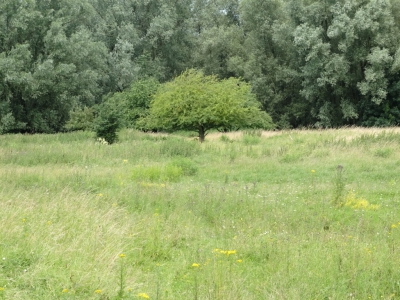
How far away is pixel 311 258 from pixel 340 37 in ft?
111

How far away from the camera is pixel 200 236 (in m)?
6.54

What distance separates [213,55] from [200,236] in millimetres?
39053

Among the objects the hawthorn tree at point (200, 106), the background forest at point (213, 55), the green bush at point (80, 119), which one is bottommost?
the green bush at point (80, 119)

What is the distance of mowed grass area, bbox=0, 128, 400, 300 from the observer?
171 inches

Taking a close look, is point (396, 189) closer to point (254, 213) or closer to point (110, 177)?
point (254, 213)

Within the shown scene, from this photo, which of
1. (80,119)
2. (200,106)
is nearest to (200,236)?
(200,106)

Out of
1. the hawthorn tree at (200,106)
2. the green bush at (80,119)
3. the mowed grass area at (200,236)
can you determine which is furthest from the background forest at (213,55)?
the mowed grass area at (200,236)

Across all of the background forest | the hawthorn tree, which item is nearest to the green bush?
the background forest

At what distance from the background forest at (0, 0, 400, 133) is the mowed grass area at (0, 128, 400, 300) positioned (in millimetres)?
22771

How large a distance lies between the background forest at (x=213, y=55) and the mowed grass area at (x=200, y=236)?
22771 mm

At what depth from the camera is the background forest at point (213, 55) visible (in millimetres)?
32312

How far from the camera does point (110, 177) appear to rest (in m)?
11.6

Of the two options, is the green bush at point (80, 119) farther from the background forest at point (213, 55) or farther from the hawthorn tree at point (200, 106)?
Answer: the hawthorn tree at point (200, 106)

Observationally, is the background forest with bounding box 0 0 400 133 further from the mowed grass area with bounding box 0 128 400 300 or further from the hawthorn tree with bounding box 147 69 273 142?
the mowed grass area with bounding box 0 128 400 300
